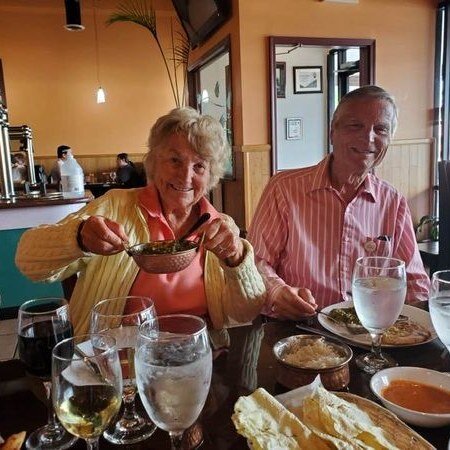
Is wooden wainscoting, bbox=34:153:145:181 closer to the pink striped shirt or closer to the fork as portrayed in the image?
the pink striped shirt

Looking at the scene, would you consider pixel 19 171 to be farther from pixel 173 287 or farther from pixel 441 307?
pixel 441 307

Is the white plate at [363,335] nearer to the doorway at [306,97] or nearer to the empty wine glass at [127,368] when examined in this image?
the empty wine glass at [127,368]

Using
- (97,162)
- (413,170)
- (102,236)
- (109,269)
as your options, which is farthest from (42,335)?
(97,162)

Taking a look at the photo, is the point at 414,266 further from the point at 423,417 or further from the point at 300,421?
the point at 300,421

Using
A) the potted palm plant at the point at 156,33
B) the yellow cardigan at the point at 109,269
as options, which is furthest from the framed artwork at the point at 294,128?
the yellow cardigan at the point at 109,269

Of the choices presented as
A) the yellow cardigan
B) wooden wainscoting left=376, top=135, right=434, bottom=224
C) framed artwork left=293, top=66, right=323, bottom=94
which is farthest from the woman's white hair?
framed artwork left=293, top=66, right=323, bottom=94

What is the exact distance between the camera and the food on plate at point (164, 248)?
3.36ft

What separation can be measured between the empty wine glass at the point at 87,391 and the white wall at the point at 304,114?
524cm

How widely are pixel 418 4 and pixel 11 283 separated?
453 centimetres

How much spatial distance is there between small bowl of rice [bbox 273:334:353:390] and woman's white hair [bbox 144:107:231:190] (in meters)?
0.79

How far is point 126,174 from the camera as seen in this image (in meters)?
6.77

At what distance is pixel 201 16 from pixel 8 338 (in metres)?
3.63

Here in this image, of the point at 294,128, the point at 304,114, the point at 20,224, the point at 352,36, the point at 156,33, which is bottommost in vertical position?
the point at 20,224

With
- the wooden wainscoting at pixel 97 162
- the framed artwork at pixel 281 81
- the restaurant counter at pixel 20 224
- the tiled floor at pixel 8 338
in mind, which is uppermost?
the framed artwork at pixel 281 81
